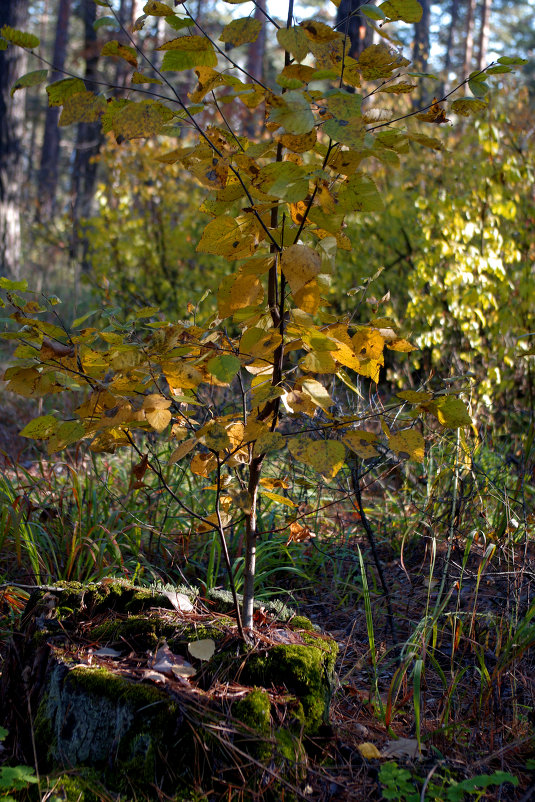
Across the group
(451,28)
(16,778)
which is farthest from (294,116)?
(451,28)

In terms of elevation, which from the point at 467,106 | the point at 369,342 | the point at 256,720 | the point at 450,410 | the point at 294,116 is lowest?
the point at 256,720

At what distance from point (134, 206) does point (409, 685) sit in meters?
5.48

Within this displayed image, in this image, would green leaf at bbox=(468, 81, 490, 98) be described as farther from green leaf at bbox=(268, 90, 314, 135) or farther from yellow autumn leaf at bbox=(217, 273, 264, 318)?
yellow autumn leaf at bbox=(217, 273, 264, 318)

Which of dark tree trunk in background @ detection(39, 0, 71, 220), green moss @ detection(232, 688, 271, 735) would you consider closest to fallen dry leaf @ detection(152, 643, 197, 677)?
green moss @ detection(232, 688, 271, 735)

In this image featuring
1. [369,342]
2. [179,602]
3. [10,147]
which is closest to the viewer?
[369,342]

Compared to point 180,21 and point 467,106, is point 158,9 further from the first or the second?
point 467,106

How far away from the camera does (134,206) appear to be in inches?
253

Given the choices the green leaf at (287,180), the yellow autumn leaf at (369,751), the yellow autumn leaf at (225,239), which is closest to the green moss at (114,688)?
the yellow autumn leaf at (369,751)

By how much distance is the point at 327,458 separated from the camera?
139 centimetres

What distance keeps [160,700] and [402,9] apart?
155cm

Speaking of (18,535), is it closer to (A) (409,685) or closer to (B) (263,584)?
(B) (263,584)

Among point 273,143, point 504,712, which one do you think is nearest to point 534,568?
point 504,712

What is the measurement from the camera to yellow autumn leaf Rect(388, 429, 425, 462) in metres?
1.53

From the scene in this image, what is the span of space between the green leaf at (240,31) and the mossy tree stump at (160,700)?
1.39m
